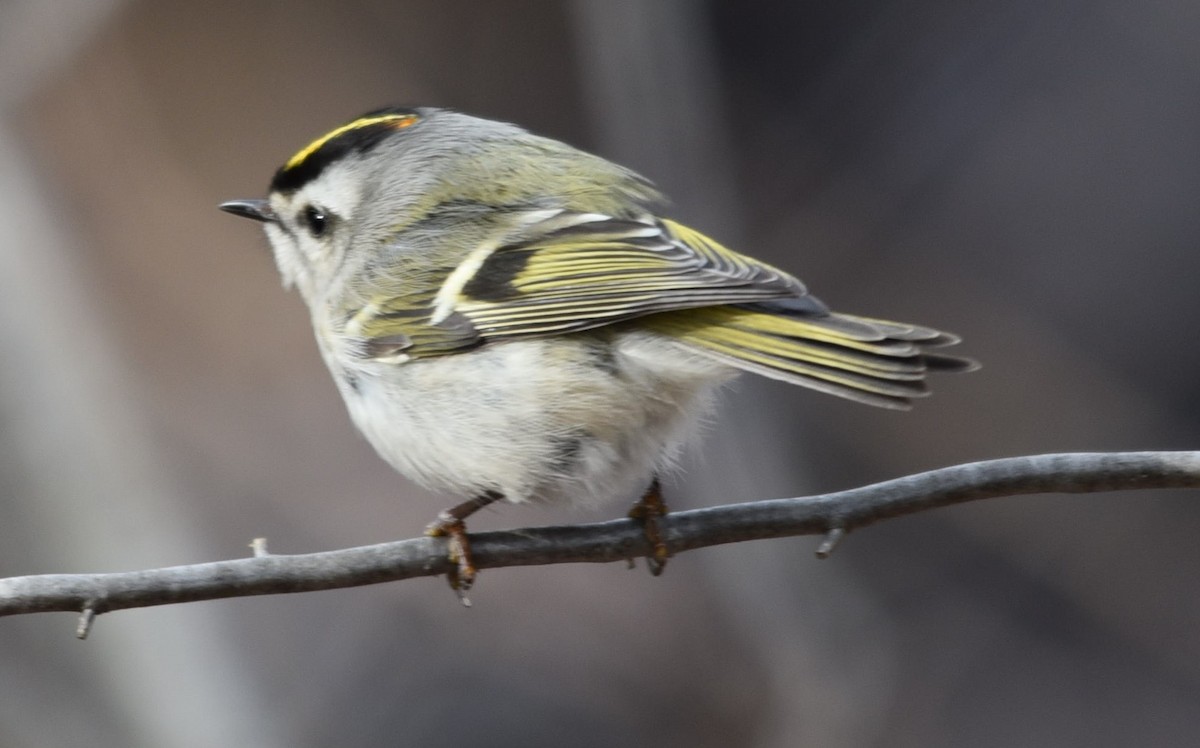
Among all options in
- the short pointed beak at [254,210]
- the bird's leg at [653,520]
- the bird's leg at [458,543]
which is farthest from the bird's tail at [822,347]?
the short pointed beak at [254,210]

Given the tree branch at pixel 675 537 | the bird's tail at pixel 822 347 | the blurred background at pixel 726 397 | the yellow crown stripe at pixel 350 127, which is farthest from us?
the blurred background at pixel 726 397

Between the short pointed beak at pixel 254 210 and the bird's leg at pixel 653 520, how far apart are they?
974 millimetres

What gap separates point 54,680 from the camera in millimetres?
3549

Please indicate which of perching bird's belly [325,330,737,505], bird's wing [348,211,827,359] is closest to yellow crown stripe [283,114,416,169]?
bird's wing [348,211,827,359]

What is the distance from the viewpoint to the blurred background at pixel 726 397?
375 cm

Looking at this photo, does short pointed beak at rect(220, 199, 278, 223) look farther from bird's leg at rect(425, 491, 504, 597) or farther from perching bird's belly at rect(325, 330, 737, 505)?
bird's leg at rect(425, 491, 504, 597)

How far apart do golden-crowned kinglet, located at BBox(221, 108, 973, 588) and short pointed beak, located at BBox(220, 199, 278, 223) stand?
0.14 metres

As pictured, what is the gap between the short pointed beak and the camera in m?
2.53

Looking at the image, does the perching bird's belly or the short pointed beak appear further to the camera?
the short pointed beak

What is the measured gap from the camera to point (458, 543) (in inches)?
76.7

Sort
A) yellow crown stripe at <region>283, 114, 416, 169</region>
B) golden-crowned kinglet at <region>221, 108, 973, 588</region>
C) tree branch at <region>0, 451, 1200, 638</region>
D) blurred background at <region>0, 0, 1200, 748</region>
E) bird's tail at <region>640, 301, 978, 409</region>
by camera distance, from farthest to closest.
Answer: blurred background at <region>0, 0, 1200, 748</region> < yellow crown stripe at <region>283, 114, 416, 169</region> < golden-crowned kinglet at <region>221, 108, 973, 588</region> < bird's tail at <region>640, 301, 978, 409</region> < tree branch at <region>0, 451, 1200, 638</region>

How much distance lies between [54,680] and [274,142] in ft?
5.70

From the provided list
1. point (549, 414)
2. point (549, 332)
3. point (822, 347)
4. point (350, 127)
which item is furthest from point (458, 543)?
point (350, 127)

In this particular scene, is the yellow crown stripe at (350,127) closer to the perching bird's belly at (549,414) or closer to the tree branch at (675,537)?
the perching bird's belly at (549,414)
